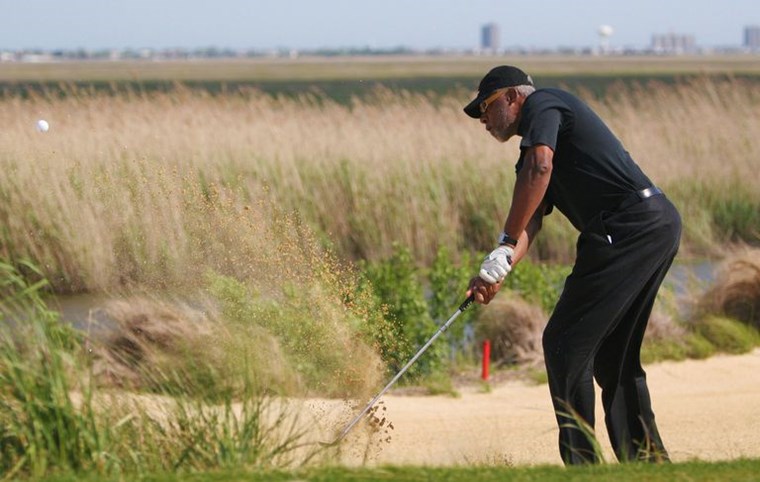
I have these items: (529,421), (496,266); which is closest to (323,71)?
(529,421)

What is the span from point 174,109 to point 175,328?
35.7 ft

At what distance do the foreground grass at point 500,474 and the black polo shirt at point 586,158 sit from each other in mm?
1113

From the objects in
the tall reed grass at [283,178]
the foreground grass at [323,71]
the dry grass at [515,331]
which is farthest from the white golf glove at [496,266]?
the foreground grass at [323,71]

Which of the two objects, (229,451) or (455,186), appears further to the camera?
(455,186)

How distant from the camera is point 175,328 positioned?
7812 mm

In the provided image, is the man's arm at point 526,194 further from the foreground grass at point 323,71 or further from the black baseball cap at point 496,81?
the foreground grass at point 323,71

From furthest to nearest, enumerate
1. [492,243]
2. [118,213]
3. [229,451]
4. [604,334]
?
[492,243]
[118,213]
[604,334]
[229,451]

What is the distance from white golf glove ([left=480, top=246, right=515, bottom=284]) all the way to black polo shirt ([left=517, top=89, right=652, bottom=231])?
36 centimetres

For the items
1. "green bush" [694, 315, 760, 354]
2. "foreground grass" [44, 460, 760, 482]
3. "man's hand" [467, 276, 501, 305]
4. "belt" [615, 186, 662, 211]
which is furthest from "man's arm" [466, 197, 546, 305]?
"green bush" [694, 315, 760, 354]

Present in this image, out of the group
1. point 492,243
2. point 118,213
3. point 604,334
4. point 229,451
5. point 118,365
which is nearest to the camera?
point 229,451

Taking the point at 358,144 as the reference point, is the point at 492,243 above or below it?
below

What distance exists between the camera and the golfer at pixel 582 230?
554cm

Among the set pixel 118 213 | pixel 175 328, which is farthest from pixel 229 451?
pixel 118 213

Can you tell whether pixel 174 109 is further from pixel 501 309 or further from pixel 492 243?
pixel 501 309
